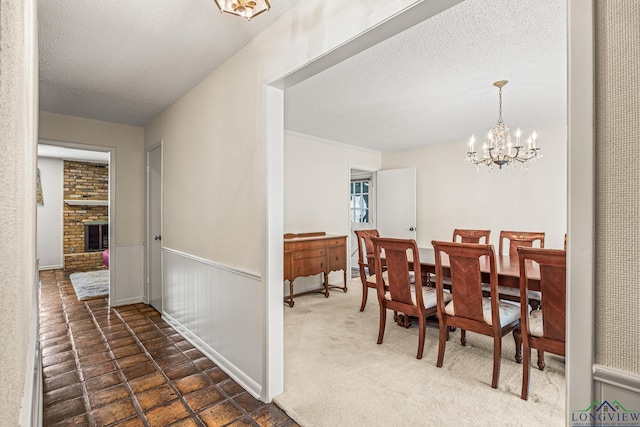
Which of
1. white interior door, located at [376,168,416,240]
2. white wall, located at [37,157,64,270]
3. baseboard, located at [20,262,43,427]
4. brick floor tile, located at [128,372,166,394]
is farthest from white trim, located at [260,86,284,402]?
white wall, located at [37,157,64,270]

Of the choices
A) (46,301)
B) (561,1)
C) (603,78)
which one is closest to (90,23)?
(603,78)

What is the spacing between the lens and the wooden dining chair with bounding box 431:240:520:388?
2205mm

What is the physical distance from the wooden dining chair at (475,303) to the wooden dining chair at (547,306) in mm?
187

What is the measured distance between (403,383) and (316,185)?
3409 millimetres

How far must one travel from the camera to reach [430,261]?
3.14 meters

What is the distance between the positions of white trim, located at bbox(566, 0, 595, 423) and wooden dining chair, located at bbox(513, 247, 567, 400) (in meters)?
1.04

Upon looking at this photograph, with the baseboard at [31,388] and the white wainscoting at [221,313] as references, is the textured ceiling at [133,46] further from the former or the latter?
the baseboard at [31,388]

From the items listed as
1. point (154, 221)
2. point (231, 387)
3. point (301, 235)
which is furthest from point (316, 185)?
point (231, 387)

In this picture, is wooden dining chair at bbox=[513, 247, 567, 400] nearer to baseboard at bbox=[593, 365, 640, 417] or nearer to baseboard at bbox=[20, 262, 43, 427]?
baseboard at bbox=[593, 365, 640, 417]

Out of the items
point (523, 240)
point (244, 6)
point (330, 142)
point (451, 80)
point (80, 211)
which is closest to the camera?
point (244, 6)

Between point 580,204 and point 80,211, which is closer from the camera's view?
point 580,204

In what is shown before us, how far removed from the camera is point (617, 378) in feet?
2.78

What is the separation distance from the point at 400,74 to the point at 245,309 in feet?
7.64

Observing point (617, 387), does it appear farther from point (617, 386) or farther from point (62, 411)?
point (62, 411)
